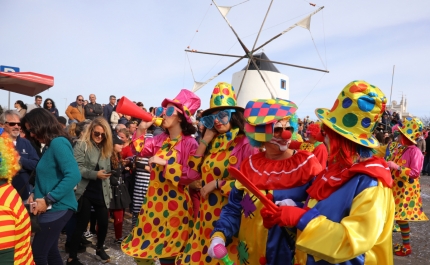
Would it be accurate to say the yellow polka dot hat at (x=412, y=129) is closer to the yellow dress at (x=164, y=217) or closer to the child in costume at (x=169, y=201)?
the child in costume at (x=169, y=201)

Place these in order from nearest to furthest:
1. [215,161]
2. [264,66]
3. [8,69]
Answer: [215,161]
[8,69]
[264,66]

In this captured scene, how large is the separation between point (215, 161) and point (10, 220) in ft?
5.24

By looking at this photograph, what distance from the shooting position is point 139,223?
12.4ft

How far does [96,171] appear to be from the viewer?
15.6 ft

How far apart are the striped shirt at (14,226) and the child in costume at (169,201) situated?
1.32m

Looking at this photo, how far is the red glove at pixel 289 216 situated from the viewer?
1692 mm

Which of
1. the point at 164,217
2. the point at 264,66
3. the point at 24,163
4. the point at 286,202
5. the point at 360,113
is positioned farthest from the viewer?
the point at 264,66

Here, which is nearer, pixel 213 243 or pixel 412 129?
pixel 213 243

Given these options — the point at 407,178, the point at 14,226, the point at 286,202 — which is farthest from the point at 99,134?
the point at 407,178

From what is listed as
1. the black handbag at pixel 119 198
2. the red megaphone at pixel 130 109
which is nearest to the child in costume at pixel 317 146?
the red megaphone at pixel 130 109

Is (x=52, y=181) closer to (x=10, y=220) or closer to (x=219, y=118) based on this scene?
(x=10, y=220)

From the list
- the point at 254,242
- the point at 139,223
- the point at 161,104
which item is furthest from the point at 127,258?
the point at 254,242

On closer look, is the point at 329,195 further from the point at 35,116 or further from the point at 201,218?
the point at 35,116

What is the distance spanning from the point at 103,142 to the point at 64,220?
5.64 ft
